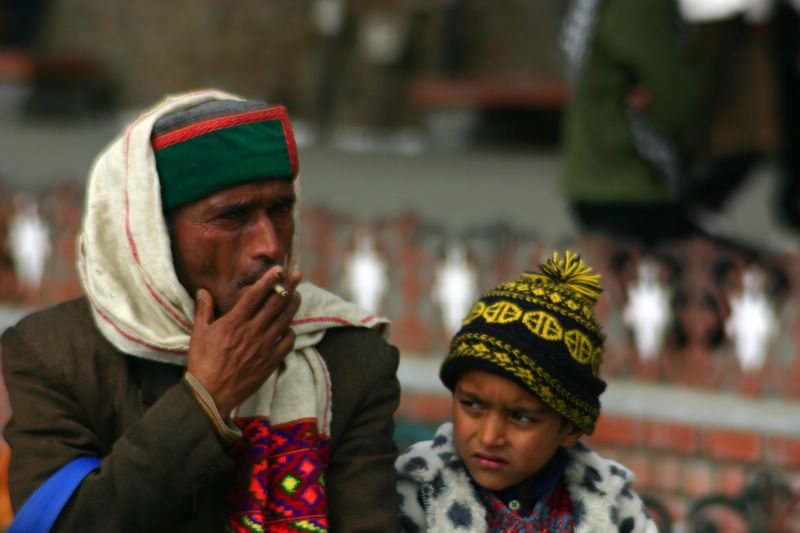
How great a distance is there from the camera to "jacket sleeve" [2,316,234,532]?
214cm

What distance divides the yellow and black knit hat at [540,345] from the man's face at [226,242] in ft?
1.35

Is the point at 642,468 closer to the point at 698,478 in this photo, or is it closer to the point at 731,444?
the point at 698,478

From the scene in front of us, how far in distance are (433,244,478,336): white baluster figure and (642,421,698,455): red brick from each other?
3.53 ft

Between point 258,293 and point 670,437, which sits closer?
point 258,293

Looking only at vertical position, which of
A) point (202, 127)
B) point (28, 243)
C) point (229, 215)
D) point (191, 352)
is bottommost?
point (28, 243)

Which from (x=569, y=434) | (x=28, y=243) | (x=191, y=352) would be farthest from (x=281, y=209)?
(x=28, y=243)

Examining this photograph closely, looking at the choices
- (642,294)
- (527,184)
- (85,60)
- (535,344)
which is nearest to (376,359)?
(535,344)

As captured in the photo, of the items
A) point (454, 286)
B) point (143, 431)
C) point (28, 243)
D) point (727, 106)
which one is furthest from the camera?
point (727, 106)

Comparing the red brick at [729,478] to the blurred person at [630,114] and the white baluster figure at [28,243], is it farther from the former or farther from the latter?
the white baluster figure at [28,243]

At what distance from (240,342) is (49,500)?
41 centimetres

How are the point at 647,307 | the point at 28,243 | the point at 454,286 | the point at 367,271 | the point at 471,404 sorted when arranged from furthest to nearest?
1. the point at 28,243
2. the point at 367,271
3. the point at 454,286
4. the point at 647,307
5. the point at 471,404

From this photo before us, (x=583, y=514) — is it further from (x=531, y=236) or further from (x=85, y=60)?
(x=85, y=60)

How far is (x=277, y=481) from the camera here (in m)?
2.31

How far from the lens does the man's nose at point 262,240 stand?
2289 millimetres
